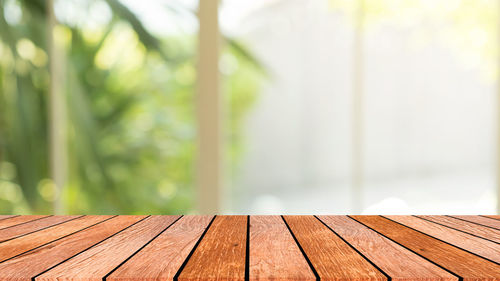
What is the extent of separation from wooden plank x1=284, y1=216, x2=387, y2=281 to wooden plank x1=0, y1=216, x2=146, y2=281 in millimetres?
459

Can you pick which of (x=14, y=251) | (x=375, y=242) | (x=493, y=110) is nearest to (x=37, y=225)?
(x=14, y=251)

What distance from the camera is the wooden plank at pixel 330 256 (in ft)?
2.37

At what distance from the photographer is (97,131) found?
2965 millimetres

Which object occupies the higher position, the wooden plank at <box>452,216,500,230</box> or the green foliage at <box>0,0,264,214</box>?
the green foliage at <box>0,0,264,214</box>

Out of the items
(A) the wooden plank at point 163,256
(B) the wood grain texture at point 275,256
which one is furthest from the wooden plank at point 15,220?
(B) the wood grain texture at point 275,256

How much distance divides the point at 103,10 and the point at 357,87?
1.77 meters

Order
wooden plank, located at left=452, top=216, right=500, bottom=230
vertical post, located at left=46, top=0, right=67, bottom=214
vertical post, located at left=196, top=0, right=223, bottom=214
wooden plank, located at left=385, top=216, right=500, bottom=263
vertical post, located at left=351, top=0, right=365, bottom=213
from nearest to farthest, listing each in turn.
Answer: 1. wooden plank, located at left=385, top=216, right=500, bottom=263
2. wooden plank, located at left=452, top=216, right=500, bottom=230
3. vertical post, located at left=196, top=0, right=223, bottom=214
4. vertical post, located at left=46, top=0, right=67, bottom=214
5. vertical post, located at left=351, top=0, right=365, bottom=213

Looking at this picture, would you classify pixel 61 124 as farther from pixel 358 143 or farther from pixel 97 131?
pixel 358 143

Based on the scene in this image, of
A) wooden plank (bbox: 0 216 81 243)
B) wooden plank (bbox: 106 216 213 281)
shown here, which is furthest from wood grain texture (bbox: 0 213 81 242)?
wooden plank (bbox: 106 216 213 281)

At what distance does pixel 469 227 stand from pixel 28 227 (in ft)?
3.87

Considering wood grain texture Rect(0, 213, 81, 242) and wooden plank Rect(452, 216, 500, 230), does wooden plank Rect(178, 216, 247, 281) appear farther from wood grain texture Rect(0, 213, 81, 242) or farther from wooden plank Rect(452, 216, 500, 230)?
wooden plank Rect(452, 216, 500, 230)

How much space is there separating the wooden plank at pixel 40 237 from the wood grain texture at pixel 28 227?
31mm

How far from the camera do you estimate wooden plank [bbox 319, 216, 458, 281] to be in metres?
0.72

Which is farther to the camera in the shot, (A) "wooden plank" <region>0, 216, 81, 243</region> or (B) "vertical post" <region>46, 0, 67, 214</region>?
(B) "vertical post" <region>46, 0, 67, 214</region>
